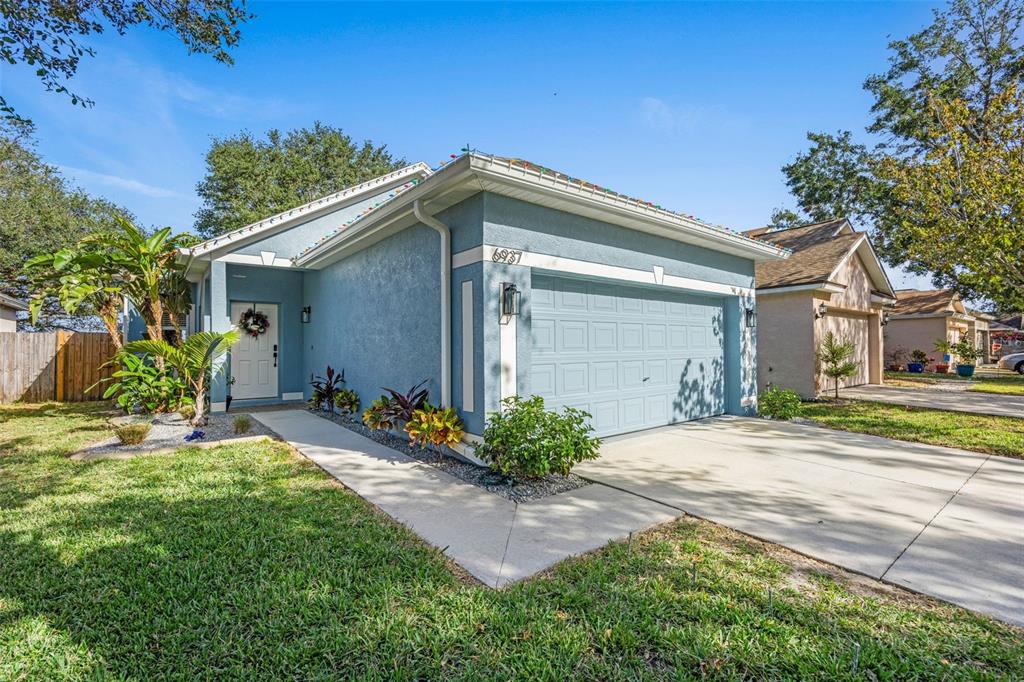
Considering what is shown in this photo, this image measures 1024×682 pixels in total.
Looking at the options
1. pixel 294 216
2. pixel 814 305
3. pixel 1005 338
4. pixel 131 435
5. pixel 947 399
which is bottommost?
pixel 947 399

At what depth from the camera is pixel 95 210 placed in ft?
77.0

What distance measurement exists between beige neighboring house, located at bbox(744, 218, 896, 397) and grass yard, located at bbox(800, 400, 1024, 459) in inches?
77.4

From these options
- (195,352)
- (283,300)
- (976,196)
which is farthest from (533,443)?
(976,196)

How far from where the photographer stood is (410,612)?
8.30 feet

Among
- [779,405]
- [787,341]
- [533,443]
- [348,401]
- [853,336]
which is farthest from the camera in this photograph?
[853,336]

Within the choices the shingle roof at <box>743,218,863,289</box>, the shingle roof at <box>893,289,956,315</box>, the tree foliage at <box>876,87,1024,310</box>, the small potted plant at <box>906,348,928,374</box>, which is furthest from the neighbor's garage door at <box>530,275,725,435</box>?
the shingle roof at <box>893,289,956,315</box>

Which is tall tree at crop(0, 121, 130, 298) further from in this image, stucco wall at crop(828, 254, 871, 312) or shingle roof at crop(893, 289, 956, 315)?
shingle roof at crop(893, 289, 956, 315)

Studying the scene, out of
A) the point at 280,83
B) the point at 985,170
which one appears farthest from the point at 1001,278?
the point at 280,83

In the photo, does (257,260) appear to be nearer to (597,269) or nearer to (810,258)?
(597,269)

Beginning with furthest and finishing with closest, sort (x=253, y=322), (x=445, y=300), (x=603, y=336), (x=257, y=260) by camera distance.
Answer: (x=253, y=322), (x=257, y=260), (x=603, y=336), (x=445, y=300)

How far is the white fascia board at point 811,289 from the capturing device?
11.1 m

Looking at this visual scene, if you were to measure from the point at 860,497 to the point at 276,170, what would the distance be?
1123 inches

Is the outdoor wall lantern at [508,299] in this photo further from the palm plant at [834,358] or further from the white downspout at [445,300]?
the palm plant at [834,358]

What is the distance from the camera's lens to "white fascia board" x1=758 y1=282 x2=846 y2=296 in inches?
439
